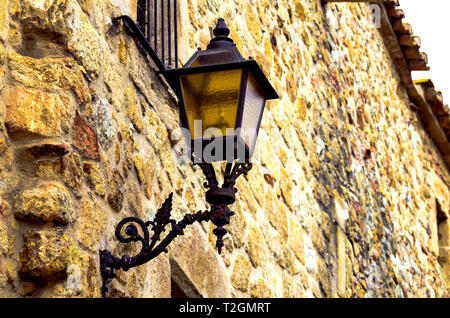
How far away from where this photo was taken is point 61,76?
2.48 meters

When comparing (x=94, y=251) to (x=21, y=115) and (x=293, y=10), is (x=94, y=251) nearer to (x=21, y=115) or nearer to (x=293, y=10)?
(x=21, y=115)

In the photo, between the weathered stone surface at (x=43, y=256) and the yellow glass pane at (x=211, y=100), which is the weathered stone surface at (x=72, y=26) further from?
the weathered stone surface at (x=43, y=256)

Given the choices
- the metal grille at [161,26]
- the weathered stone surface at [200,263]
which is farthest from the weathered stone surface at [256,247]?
the metal grille at [161,26]

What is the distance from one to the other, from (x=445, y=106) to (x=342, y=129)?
3.52 metres

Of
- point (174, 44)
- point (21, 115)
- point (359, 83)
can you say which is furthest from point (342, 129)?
point (21, 115)

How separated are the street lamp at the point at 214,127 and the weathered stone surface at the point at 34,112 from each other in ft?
1.40

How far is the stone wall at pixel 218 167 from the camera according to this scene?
2.35 m

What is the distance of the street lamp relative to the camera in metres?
2.59

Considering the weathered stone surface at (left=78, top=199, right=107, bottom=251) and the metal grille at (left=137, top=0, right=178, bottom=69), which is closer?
the weathered stone surface at (left=78, top=199, right=107, bottom=251)

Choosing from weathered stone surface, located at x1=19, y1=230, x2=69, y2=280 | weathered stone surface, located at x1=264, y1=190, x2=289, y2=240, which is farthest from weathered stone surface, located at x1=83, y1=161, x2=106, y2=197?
weathered stone surface, located at x1=264, y1=190, x2=289, y2=240

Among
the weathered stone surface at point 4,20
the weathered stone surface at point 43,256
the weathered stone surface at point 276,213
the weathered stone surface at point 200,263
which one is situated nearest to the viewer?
the weathered stone surface at point 43,256

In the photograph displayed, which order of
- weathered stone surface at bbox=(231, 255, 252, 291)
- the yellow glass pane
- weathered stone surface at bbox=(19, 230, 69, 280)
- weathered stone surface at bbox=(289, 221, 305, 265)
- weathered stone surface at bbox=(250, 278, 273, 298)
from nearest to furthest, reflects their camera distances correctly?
1. weathered stone surface at bbox=(19, 230, 69, 280)
2. the yellow glass pane
3. weathered stone surface at bbox=(231, 255, 252, 291)
4. weathered stone surface at bbox=(250, 278, 273, 298)
5. weathered stone surface at bbox=(289, 221, 305, 265)

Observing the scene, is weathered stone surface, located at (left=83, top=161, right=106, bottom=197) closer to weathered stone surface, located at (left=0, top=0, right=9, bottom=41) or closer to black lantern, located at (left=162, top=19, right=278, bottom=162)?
black lantern, located at (left=162, top=19, right=278, bottom=162)

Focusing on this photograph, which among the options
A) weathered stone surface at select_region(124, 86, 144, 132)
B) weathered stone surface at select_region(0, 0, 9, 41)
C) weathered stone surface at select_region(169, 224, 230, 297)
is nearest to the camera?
weathered stone surface at select_region(0, 0, 9, 41)
